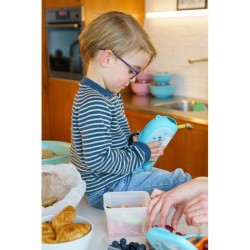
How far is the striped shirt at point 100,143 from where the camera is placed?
1329 mm

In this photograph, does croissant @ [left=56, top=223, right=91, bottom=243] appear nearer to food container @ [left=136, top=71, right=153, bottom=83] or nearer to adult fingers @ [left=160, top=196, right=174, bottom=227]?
adult fingers @ [left=160, top=196, right=174, bottom=227]

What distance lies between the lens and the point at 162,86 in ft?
12.0

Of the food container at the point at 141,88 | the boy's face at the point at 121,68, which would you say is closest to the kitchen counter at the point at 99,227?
the boy's face at the point at 121,68

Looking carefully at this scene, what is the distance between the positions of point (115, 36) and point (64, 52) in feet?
9.18

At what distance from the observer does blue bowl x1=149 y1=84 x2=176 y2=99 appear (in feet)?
11.9

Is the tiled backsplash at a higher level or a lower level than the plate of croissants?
higher

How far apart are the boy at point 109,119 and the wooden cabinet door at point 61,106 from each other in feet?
8.41

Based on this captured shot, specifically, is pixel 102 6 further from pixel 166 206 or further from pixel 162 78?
A: pixel 166 206

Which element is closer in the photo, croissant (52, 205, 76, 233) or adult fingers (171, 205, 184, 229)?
croissant (52, 205, 76, 233)

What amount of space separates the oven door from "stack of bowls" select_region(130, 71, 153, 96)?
48cm

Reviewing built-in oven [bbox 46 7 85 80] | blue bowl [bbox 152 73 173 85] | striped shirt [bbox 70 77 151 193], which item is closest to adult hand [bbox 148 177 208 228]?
striped shirt [bbox 70 77 151 193]
